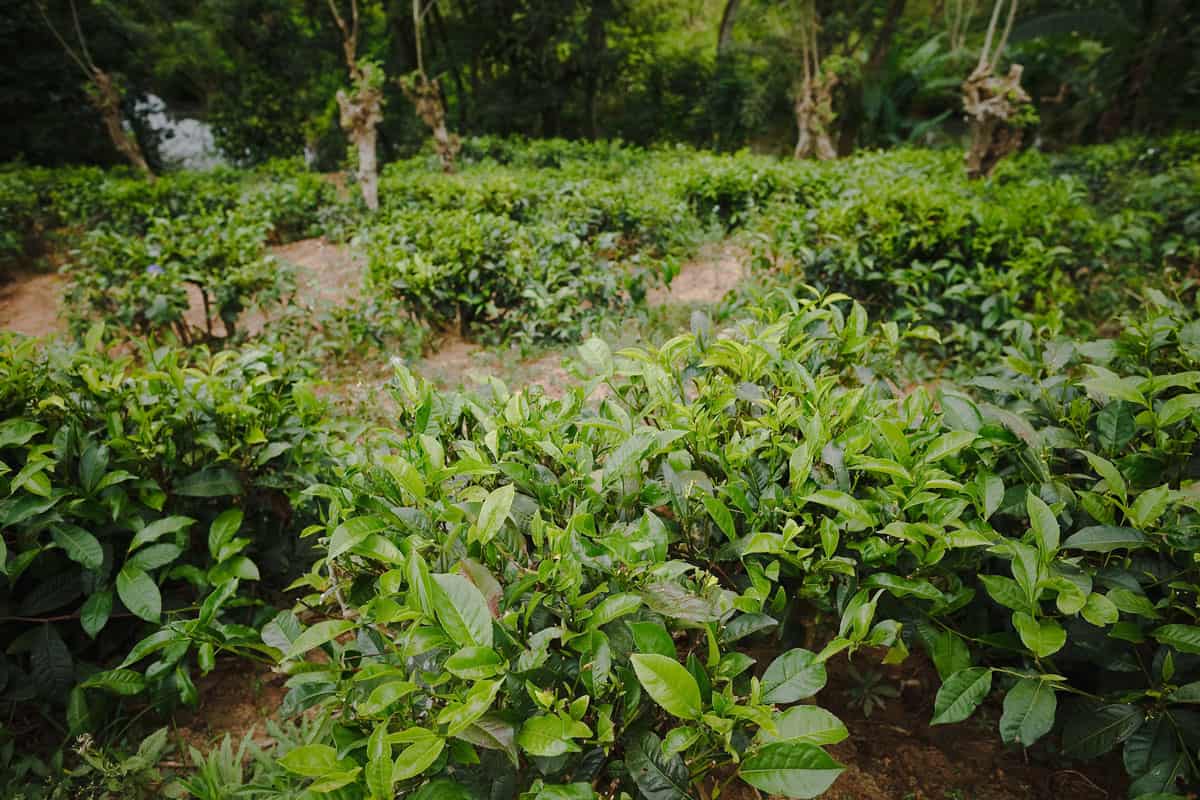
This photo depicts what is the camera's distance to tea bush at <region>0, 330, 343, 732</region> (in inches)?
62.0

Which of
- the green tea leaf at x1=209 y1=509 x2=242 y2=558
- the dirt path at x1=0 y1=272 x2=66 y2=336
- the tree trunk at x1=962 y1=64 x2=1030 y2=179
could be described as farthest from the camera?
the tree trunk at x1=962 y1=64 x2=1030 y2=179

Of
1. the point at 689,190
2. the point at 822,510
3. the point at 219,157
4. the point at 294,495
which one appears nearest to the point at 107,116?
the point at 219,157

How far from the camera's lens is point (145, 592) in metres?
1.58

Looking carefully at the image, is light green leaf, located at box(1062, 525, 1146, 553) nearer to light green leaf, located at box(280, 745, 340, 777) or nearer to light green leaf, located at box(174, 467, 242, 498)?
light green leaf, located at box(280, 745, 340, 777)

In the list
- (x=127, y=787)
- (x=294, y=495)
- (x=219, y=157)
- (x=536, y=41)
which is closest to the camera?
(x=127, y=787)

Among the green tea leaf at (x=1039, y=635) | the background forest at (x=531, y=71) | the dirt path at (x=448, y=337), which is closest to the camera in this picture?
the green tea leaf at (x=1039, y=635)

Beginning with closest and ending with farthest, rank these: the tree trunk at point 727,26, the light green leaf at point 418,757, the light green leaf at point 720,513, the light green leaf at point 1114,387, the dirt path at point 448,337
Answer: the light green leaf at point 418,757 < the light green leaf at point 720,513 < the light green leaf at point 1114,387 < the dirt path at point 448,337 < the tree trunk at point 727,26

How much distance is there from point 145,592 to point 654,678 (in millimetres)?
1499

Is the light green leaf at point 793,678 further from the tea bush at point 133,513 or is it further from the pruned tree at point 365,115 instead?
the pruned tree at point 365,115

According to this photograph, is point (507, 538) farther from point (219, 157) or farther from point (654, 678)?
point (219, 157)

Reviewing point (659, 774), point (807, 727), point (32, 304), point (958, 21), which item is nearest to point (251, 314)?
point (32, 304)

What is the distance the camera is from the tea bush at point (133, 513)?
1.57m

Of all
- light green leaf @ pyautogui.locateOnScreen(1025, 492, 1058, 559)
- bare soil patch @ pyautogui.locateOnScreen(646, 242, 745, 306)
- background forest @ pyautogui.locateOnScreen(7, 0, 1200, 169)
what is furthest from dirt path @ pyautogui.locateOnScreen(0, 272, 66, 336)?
background forest @ pyautogui.locateOnScreen(7, 0, 1200, 169)

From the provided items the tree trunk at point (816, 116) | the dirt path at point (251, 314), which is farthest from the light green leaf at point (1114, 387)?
the tree trunk at point (816, 116)
